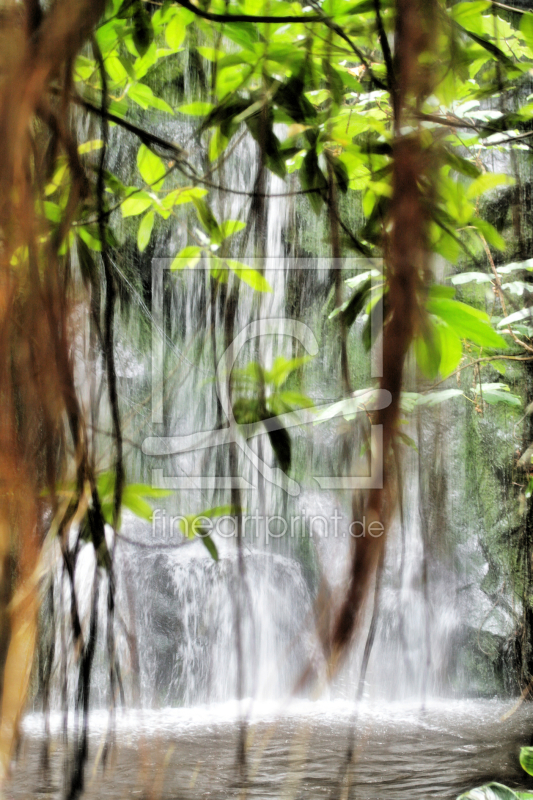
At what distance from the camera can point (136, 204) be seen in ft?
2.68

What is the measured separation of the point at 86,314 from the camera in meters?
0.77

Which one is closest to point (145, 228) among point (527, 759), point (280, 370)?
point (280, 370)

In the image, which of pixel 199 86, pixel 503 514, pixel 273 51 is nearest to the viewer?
pixel 273 51

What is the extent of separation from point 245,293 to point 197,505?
1.08 ft

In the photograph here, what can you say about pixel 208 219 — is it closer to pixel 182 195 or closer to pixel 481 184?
pixel 182 195

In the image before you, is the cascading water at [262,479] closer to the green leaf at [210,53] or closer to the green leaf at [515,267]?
the green leaf at [210,53]

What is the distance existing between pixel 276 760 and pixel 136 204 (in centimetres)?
80

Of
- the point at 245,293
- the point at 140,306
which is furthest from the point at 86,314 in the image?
the point at 245,293

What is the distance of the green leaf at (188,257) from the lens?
0.84 metres

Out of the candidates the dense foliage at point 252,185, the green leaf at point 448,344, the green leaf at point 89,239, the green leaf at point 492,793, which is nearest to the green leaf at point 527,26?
the dense foliage at point 252,185

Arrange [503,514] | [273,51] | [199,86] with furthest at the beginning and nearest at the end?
[503,514] < [199,86] < [273,51]

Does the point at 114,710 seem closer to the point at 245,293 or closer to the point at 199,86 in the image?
the point at 245,293

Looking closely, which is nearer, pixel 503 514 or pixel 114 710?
pixel 114 710

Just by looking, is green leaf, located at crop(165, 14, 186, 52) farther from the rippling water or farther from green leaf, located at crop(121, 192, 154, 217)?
the rippling water
